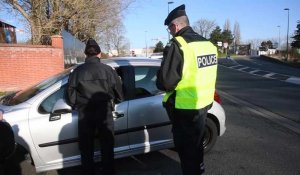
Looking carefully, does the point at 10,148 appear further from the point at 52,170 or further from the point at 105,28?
the point at 105,28

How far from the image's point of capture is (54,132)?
4.70 meters

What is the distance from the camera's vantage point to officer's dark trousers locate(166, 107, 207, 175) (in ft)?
12.0

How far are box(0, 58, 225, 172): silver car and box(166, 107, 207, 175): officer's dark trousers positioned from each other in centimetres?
140

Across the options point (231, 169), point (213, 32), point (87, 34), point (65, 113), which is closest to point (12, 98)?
point (65, 113)

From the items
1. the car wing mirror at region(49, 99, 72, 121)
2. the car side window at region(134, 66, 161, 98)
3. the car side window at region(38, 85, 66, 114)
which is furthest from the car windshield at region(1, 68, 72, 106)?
the car side window at region(134, 66, 161, 98)

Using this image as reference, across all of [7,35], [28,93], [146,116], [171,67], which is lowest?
[146,116]

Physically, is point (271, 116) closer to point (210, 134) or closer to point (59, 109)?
point (210, 134)

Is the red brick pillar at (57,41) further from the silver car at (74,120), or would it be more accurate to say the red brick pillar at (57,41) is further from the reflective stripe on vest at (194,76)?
the reflective stripe on vest at (194,76)

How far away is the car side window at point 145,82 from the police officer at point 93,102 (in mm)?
668

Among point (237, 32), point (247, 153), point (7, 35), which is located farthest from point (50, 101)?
point (237, 32)

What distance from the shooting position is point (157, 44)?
101 m

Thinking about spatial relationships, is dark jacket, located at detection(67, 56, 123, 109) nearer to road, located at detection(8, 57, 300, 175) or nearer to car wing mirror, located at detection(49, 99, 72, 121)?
car wing mirror, located at detection(49, 99, 72, 121)

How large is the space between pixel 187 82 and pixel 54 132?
2.01 m

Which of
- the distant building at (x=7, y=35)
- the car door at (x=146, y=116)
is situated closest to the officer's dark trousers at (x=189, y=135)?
the car door at (x=146, y=116)
